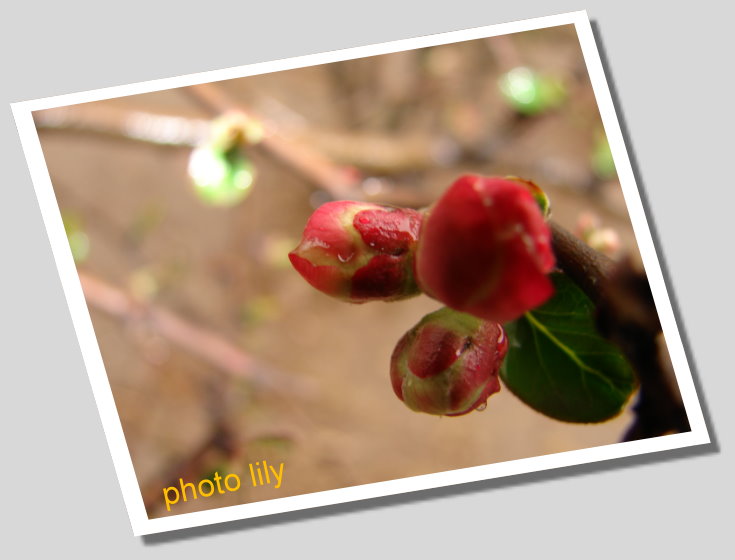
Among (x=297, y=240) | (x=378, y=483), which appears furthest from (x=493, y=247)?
(x=297, y=240)

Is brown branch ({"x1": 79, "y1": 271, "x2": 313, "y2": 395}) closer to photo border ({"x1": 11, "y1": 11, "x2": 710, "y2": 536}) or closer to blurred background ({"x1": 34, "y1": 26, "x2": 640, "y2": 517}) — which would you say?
blurred background ({"x1": 34, "y1": 26, "x2": 640, "y2": 517})

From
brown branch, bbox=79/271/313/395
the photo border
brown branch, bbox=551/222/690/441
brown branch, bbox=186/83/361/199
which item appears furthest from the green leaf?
brown branch, bbox=79/271/313/395

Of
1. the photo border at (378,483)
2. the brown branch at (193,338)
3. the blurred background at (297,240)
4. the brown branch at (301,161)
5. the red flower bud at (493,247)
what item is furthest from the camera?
the blurred background at (297,240)

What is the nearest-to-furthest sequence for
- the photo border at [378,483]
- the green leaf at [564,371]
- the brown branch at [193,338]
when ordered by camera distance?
the green leaf at [564,371], the photo border at [378,483], the brown branch at [193,338]

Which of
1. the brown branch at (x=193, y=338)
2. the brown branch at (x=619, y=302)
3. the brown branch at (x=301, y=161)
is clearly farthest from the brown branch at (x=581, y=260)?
the brown branch at (x=193, y=338)

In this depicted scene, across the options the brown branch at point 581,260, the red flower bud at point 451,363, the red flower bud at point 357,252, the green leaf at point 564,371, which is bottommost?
the green leaf at point 564,371

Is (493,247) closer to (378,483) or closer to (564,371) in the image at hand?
(564,371)

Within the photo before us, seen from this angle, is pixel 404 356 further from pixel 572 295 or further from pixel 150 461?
pixel 150 461

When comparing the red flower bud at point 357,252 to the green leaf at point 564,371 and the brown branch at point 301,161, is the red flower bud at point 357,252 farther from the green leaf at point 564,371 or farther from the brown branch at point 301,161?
the brown branch at point 301,161
